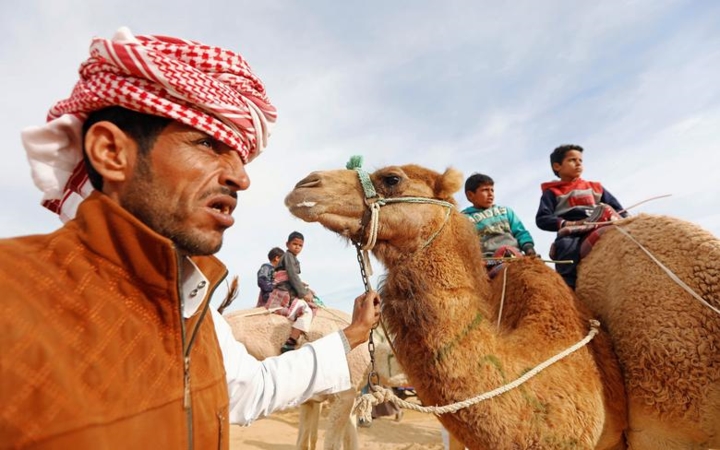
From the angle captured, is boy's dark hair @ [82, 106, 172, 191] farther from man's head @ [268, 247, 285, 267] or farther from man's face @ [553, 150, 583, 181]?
man's head @ [268, 247, 285, 267]

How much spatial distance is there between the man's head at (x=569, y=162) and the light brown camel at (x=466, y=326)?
124 cm

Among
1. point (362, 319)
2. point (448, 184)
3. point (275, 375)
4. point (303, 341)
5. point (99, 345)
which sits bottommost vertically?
point (303, 341)

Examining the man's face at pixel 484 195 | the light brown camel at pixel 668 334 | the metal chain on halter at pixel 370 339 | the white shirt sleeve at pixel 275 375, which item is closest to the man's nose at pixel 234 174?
the white shirt sleeve at pixel 275 375

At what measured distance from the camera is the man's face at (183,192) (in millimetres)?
1241

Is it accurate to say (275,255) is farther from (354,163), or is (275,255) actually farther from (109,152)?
(109,152)

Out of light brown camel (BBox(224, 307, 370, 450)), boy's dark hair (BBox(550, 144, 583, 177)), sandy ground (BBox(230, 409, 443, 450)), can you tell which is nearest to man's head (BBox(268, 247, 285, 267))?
light brown camel (BBox(224, 307, 370, 450))

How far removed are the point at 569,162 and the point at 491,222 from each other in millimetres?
1026

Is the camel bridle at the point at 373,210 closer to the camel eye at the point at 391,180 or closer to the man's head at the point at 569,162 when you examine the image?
the camel eye at the point at 391,180

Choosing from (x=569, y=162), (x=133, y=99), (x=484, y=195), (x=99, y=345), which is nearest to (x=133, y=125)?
(x=133, y=99)

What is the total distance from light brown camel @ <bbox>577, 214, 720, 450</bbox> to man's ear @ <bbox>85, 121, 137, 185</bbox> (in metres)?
2.97

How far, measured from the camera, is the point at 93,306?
102 cm

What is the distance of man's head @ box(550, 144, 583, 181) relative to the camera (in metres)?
4.16

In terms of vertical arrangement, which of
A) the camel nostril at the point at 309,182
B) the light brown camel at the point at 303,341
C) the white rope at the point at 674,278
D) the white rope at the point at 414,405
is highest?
the camel nostril at the point at 309,182

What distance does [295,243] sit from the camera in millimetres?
8430
